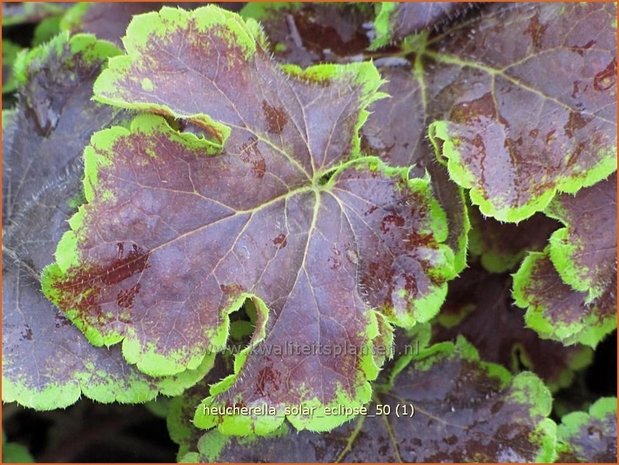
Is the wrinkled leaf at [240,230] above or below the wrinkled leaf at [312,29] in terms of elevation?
below

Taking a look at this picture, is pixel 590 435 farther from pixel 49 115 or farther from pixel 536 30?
pixel 49 115

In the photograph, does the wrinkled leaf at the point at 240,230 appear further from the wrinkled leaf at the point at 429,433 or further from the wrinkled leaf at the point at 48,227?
the wrinkled leaf at the point at 429,433

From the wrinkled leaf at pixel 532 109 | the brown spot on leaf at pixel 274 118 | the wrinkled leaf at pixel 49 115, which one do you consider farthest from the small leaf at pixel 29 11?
the wrinkled leaf at pixel 532 109

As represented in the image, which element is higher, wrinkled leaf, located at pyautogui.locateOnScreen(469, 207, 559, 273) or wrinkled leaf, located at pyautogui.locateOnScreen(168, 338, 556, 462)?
wrinkled leaf, located at pyautogui.locateOnScreen(469, 207, 559, 273)

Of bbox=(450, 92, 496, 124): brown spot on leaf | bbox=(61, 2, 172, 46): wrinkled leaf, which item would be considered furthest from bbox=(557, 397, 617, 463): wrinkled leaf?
bbox=(61, 2, 172, 46): wrinkled leaf

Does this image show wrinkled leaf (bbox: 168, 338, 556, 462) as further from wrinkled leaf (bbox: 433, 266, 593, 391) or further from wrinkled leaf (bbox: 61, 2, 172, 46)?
wrinkled leaf (bbox: 61, 2, 172, 46)

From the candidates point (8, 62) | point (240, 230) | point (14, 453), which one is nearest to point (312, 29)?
point (240, 230)

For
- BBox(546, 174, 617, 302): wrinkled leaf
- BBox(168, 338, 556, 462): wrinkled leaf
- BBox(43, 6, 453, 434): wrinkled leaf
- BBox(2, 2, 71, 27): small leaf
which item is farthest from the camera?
BBox(2, 2, 71, 27): small leaf
